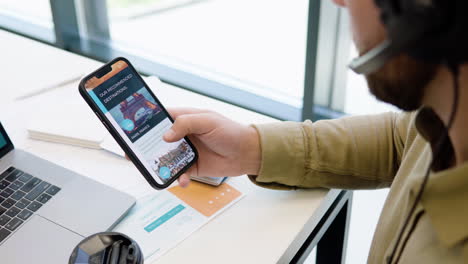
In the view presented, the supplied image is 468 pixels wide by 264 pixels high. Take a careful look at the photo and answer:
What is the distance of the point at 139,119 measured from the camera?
830 millimetres

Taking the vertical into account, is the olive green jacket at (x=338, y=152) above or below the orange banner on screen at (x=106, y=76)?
below

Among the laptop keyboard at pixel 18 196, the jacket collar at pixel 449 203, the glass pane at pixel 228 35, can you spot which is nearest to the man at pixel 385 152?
the jacket collar at pixel 449 203

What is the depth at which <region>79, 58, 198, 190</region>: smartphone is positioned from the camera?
2.62ft

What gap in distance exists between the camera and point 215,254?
0.77 m

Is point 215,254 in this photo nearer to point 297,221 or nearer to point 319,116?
point 297,221

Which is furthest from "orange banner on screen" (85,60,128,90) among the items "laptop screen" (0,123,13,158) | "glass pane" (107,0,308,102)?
"glass pane" (107,0,308,102)

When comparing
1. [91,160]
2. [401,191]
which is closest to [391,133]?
[401,191]

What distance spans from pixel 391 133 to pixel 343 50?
1.52 ft

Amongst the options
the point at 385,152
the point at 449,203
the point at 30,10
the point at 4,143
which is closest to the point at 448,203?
the point at 449,203

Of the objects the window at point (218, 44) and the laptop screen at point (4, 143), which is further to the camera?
the window at point (218, 44)

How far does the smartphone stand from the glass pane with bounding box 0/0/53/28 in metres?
1.06

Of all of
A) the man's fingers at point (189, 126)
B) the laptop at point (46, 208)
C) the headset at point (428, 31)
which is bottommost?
the laptop at point (46, 208)

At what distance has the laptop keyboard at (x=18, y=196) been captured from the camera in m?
0.79

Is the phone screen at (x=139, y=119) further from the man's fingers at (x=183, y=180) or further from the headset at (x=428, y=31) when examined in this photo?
the headset at (x=428, y=31)
